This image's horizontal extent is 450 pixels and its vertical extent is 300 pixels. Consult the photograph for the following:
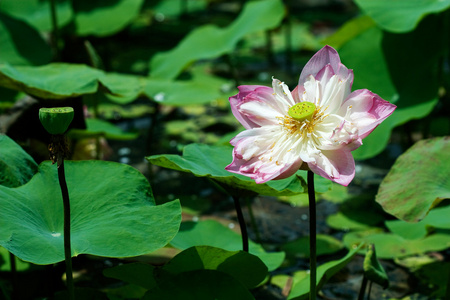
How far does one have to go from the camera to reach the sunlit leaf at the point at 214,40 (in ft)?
8.33

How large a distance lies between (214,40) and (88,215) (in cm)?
164

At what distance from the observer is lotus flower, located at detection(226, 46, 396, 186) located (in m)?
0.96

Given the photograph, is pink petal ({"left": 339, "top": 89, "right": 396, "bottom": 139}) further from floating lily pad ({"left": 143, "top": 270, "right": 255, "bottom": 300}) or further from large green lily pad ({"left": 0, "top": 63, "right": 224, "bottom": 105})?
large green lily pad ({"left": 0, "top": 63, "right": 224, "bottom": 105})

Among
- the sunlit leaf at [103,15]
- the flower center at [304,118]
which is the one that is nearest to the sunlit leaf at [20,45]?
the sunlit leaf at [103,15]

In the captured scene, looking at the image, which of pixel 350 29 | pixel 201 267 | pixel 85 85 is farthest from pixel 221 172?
pixel 350 29

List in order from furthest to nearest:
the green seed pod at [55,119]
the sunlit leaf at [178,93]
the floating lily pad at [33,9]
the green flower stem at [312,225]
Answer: the floating lily pad at [33,9] < the sunlit leaf at [178,93] < the green flower stem at [312,225] < the green seed pod at [55,119]

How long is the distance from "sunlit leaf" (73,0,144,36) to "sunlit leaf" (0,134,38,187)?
1793 millimetres

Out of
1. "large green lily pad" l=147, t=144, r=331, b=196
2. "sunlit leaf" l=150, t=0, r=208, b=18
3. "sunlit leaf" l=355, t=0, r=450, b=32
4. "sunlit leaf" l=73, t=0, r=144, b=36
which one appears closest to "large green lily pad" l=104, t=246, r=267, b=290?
"large green lily pad" l=147, t=144, r=331, b=196

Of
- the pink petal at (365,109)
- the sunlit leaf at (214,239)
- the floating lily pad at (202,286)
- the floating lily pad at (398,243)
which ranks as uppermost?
the pink petal at (365,109)

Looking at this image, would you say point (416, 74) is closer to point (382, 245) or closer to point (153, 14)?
point (382, 245)

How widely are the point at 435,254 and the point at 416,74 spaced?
0.71 m

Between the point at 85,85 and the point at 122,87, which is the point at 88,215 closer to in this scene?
the point at 85,85

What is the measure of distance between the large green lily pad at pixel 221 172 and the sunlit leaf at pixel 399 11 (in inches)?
36.1

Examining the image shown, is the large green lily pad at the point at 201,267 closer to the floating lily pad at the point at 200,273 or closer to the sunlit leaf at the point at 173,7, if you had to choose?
the floating lily pad at the point at 200,273
